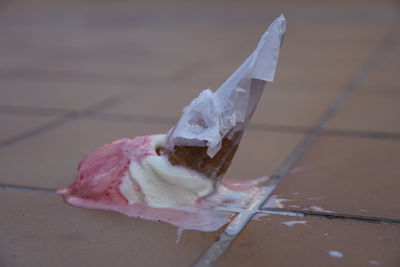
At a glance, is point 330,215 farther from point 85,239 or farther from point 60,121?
point 60,121

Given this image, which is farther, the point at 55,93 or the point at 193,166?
the point at 55,93

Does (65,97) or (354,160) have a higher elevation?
(354,160)

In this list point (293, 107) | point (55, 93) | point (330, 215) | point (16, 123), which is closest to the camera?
point (330, 215)

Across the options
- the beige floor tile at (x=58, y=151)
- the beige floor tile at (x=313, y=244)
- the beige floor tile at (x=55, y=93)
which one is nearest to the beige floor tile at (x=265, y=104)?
the beige floor tile at (x=55, y=93)

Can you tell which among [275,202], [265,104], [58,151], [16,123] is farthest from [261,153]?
[16,123]

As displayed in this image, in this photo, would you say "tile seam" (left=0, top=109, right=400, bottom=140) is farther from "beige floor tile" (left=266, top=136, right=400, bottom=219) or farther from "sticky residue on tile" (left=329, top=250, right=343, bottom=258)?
"sticky residue on tile" (left=329, top=250, right=343, bottom=258)

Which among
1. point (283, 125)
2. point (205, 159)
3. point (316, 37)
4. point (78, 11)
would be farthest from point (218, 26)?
point (205, 159)

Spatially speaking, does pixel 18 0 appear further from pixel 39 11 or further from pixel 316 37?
pixel 316 37
